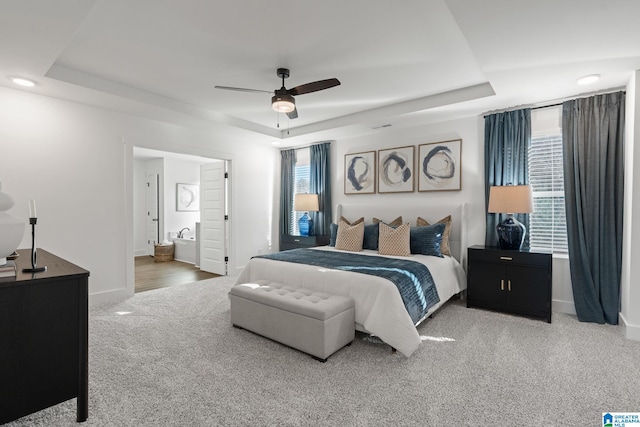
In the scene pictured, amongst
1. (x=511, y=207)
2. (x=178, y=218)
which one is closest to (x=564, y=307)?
(x=511, y=207)

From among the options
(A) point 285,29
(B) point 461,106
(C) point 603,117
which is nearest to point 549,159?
(C) point 603,117

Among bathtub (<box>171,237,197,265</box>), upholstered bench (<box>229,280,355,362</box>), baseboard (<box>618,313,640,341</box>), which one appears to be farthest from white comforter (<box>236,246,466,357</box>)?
bathtub (<box>171,237,197,265</box>)

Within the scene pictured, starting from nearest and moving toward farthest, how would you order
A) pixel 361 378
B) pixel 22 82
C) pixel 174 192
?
1. pixel 361 378
2. pixel 22 82
3. pixel 174 192

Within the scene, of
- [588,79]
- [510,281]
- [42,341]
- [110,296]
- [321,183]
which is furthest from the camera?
[321,183]

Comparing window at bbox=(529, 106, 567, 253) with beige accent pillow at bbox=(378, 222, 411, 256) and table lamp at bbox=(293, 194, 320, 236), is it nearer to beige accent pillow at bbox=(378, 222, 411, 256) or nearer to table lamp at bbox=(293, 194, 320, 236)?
beige accent pillow at bbox=(378, 222, 411, 256)

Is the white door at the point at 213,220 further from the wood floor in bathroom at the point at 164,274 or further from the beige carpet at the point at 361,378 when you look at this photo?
the beige carpet at the point at 361,378

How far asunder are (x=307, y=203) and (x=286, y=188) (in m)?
0.91

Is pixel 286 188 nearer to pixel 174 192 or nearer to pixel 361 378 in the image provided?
pixel 174 192

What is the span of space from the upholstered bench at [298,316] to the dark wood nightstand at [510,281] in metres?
1.89

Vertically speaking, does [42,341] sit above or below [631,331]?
above

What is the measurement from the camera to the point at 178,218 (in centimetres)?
839

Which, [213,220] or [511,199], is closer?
[511,199]

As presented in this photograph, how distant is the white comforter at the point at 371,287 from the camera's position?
2.63 metres

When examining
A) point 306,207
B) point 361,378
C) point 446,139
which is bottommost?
point 361,378
